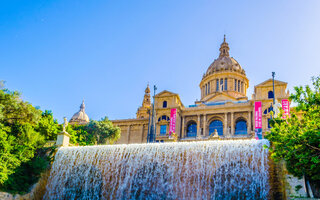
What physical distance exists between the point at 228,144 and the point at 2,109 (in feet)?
Answer: 52.9

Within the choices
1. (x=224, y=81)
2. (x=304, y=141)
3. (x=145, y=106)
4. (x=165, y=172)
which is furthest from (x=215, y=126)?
(x=304, y=141)

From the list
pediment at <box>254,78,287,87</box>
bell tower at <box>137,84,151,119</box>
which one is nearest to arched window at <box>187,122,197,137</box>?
pediment at <box>254,78,287,87</box>

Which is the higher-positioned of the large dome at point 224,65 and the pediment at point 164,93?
the large dome at point 224,65

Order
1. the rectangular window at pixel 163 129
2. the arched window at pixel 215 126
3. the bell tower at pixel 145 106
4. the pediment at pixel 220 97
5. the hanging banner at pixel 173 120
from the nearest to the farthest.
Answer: the hanging banner at pixel 173 120 < the arched window at pixel 215 126 < the rectangular window at pixel 163 129 < the pediment at pixel 220 97 < the bell tower at pixel 145 106

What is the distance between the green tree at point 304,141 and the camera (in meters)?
11.6

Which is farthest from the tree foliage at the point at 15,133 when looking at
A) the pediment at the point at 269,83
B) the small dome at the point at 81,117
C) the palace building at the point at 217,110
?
the small dome at the point at 81,117

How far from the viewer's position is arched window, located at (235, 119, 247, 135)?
133 feet

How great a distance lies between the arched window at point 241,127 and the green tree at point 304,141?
2718 centimetres

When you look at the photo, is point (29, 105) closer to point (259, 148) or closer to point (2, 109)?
point (2, 109)

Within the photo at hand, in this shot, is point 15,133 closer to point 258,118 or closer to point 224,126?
point 224,126

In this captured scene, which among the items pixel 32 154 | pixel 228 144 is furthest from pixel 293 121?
pixel 32 154

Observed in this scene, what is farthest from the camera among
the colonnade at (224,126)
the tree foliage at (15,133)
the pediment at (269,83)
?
the colonnade at (224,126)

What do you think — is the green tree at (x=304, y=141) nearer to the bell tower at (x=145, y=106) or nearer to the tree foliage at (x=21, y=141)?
the tree foliage at (x=21, y=141)

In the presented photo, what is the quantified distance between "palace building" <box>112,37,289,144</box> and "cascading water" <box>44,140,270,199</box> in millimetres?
16692
